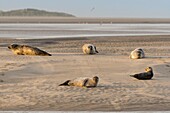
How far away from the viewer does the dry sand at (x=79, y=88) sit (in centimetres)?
889

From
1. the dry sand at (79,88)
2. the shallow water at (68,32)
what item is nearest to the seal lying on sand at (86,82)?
the dry sand at (79,88)

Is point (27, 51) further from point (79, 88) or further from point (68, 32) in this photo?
point (68, 32)

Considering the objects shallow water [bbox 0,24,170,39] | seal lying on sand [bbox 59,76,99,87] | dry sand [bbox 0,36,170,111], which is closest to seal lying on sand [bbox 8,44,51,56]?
dry sand [bbox 0,36,170,111]

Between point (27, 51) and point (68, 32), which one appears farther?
point (68, 32)

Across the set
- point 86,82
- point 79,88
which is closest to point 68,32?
point 86,82

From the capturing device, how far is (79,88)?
1038cm

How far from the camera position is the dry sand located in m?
8.89

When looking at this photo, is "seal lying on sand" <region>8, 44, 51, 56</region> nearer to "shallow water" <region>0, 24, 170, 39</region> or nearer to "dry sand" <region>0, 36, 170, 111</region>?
"dry sand" <region>0, 36, 170, 111</region>

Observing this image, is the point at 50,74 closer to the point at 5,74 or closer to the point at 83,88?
the point at 5,74

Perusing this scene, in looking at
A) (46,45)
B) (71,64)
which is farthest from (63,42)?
(71,64)

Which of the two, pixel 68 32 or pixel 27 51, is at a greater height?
pixel 68 32

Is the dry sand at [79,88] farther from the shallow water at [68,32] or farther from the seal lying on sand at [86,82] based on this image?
the shallow water at [68,32]

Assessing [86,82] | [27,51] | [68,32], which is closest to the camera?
[86,82]

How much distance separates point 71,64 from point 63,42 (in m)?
10.0
